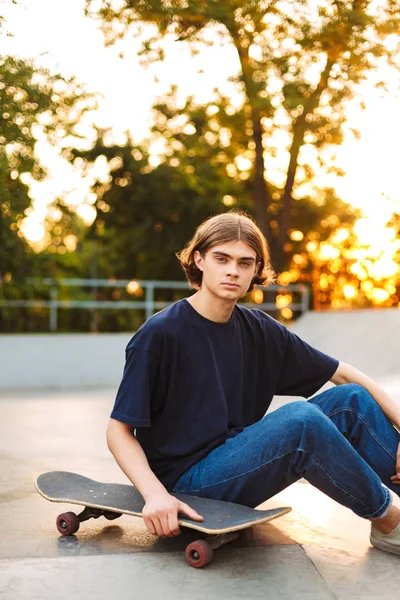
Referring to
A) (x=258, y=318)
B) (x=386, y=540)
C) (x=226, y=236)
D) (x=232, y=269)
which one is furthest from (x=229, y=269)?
(x=386, y=540)

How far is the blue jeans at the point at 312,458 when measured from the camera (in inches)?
94.5

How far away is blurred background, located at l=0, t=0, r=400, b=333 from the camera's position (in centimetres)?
741

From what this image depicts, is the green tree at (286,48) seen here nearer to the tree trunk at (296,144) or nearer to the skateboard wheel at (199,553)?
the tree trunk at (296,144)

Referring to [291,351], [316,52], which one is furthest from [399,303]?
[291,351]

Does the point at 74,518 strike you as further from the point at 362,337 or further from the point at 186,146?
the point at 186,146

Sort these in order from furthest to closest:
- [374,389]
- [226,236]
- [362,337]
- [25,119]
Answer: [362,337], [25,119], [374,389], [226,236]

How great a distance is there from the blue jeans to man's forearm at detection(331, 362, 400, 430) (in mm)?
27

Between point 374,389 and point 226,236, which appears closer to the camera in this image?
point 226,236

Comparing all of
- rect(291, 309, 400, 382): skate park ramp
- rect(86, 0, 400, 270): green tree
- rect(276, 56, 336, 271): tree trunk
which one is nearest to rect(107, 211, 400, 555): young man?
rect(86, 0, 400, 270): green tree

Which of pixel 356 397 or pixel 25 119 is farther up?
pixel 25 119

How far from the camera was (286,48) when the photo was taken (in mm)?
11742

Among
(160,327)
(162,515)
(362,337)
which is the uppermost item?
(160,327)

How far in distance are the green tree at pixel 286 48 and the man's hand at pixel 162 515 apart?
18.0 ft

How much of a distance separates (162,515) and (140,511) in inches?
9.5
